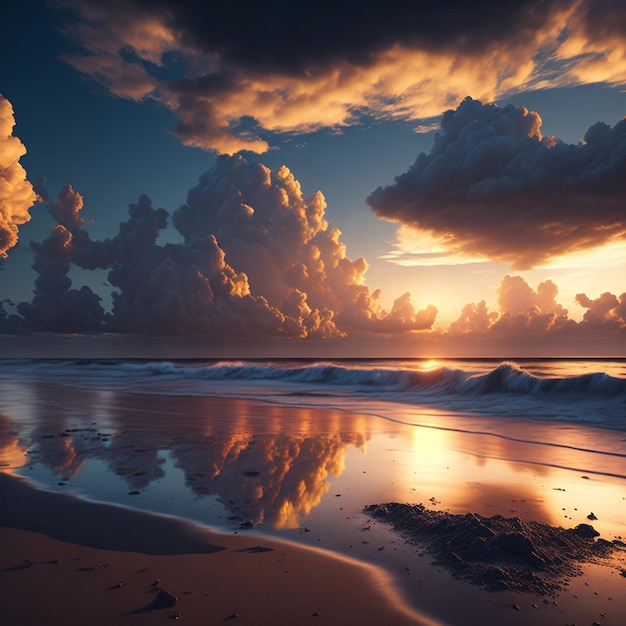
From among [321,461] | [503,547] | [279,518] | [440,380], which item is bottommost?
[440,380]

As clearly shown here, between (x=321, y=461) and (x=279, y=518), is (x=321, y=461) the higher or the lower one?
the lower one

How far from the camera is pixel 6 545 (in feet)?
14.4

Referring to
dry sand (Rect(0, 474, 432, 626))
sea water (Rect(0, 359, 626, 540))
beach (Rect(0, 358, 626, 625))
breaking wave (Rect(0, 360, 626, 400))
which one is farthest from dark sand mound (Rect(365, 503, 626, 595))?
breaking wave (Rect(0, 360, 626, 400))

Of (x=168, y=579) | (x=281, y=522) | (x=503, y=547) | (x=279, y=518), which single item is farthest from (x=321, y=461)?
(x=168, y=579)

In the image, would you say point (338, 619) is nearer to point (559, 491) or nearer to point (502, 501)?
point (502, 501)

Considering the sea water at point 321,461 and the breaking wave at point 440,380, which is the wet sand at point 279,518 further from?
the breaking wave at point 440,380

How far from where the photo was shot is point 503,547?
4.28 metres

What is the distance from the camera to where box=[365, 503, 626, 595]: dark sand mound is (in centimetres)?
386

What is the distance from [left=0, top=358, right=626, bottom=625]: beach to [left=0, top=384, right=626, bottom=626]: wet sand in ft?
0.07

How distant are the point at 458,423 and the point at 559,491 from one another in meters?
8.38

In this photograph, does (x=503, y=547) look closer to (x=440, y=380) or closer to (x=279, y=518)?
(x=279, y=518)

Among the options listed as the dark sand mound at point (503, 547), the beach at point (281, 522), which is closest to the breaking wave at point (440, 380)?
the beach at point (281, 522)

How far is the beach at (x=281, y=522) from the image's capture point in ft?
11.1

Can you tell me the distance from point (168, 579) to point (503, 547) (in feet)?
10.1
